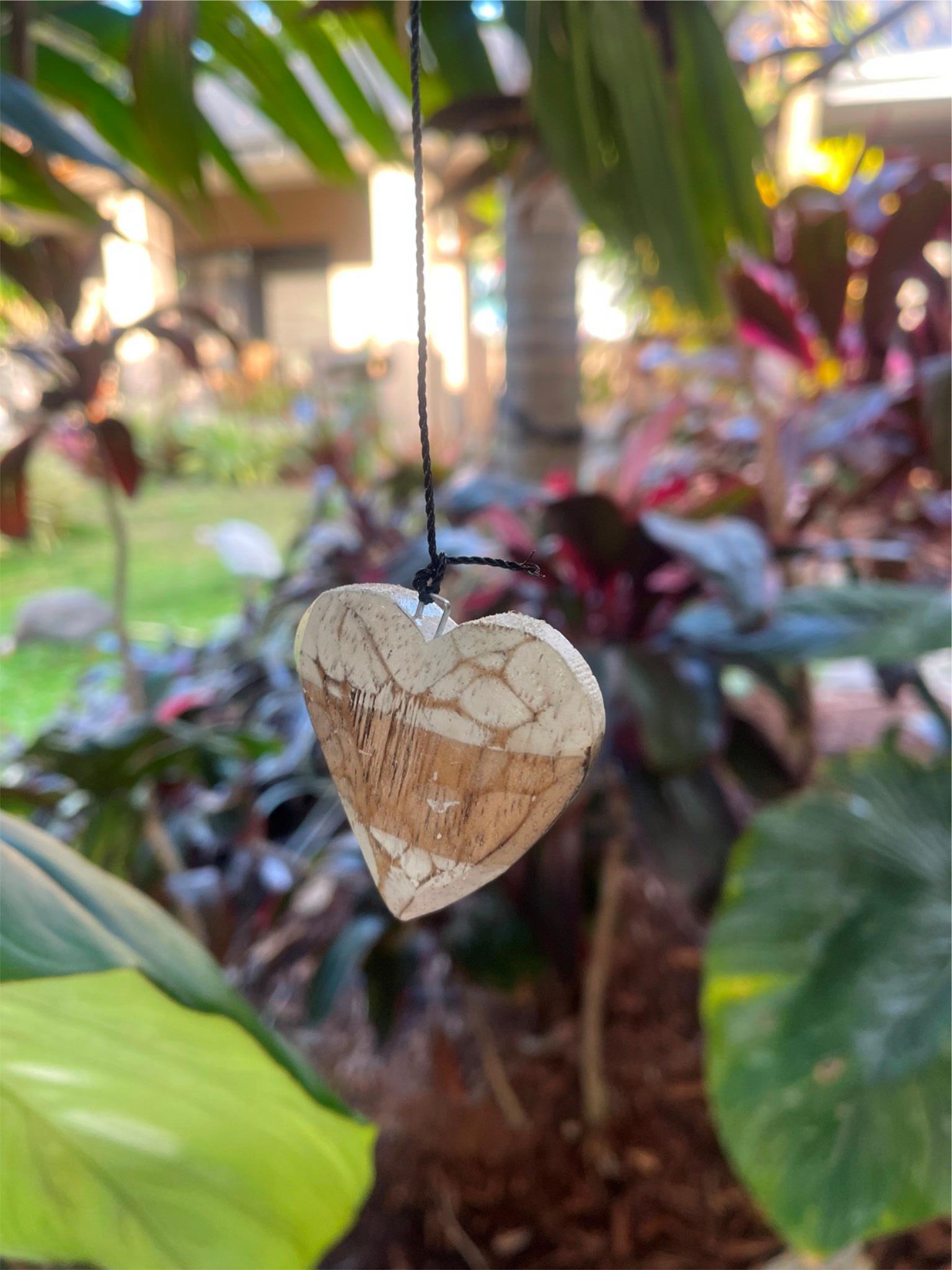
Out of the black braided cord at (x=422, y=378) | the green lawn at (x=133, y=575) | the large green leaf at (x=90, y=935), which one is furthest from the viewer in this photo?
the green lawn at (x=133, y=575)

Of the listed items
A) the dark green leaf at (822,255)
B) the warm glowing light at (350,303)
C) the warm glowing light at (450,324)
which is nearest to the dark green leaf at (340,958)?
the dark green leaf at (822,255)

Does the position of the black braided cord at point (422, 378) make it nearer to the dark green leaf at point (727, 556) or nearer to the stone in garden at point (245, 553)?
the dark green leaf at point (727, 556)

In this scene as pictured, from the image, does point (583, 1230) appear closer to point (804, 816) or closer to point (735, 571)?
point (804, 816)

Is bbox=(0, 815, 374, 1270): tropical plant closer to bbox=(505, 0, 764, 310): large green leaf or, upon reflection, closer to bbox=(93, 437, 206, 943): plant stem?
bbox=(93, 437, 206, 943): plant stem

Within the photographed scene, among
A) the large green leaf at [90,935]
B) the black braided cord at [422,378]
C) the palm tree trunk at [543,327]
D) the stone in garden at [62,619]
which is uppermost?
the palm tree trunk at [543,327]

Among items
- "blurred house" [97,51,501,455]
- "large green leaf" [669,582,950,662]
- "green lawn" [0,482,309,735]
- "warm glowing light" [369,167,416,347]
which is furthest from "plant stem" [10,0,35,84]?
"warm glowing light" [369,167,416,347]

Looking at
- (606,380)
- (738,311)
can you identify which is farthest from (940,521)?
(606,380)
